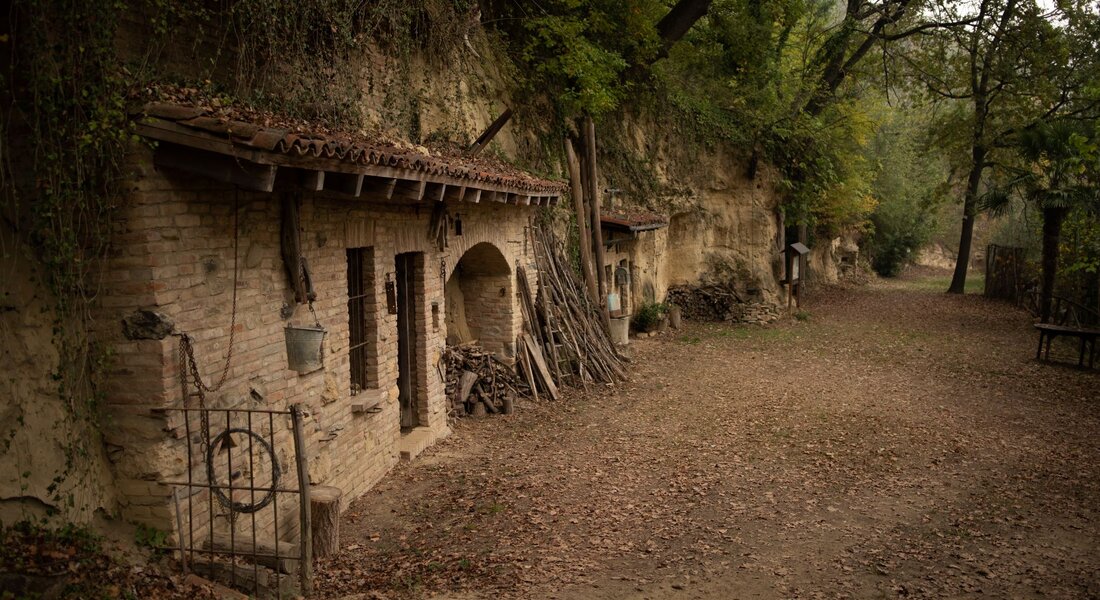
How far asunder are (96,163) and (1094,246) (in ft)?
58.2

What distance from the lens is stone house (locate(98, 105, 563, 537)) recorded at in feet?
15.5

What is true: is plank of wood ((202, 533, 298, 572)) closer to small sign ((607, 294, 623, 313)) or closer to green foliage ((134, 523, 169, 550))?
green foliage ((134, 523, 169, 550))

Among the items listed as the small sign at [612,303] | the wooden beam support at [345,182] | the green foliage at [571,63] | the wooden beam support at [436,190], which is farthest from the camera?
the small sign at [612,303]

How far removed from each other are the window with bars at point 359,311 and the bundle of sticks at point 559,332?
399cm

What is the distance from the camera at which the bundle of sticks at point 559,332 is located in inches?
456

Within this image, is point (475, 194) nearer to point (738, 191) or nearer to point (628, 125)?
point (628, 125)

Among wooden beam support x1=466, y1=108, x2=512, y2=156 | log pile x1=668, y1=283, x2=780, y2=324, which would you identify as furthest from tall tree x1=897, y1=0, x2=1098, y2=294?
wooden beam support x1=466, y1=108, x2=512, y2=156

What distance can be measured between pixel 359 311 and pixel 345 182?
2238mm

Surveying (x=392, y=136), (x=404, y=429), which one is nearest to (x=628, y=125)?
(x=392, y=136)

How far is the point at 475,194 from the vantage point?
8422 mm

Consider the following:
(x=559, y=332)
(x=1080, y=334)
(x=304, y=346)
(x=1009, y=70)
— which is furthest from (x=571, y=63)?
(x=1009, y=70)

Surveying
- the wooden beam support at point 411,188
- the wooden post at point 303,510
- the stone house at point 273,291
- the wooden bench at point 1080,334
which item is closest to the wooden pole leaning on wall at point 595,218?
the stone house at point 273,291

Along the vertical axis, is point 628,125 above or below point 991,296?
above

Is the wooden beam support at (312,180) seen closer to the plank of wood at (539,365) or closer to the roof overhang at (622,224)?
the plank of wood at (539,365)
